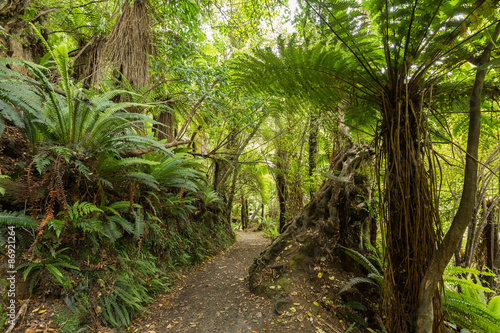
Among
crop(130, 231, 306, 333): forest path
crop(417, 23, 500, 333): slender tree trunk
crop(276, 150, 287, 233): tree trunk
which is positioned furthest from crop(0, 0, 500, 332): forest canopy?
crop(276, 150, 287, 233): tree trunk

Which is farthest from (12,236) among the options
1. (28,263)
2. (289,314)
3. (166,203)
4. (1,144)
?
(289,314)

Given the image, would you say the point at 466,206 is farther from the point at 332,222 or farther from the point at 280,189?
the point at 280,189

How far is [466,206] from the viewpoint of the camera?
48.4 inches

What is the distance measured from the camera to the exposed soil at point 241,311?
213cm

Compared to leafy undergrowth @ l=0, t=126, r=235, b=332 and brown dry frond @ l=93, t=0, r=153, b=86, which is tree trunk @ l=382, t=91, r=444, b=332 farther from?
brown dry frond @ l=93, t=0, r=153, b=86

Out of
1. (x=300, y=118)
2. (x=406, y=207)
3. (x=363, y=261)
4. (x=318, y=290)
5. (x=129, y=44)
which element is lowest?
(x=318, y=290)

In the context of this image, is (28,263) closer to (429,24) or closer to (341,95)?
(341,95)

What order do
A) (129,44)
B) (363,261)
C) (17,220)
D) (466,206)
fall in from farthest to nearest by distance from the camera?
(129,44)
(363,261)
(17,220)
(466,206)

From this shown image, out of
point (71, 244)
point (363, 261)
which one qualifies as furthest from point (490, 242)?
point (71, 244)

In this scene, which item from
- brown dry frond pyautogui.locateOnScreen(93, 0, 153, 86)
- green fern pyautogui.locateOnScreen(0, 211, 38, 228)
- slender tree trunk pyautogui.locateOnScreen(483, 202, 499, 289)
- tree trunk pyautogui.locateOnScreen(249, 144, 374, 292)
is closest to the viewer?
green fern pyautogui.locateOnScreen(0, 211, 38, 228)

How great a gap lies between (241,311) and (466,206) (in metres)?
2.29

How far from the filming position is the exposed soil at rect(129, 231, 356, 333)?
213 cm

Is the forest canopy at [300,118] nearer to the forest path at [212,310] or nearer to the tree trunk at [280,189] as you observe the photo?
the forest path at [212,310]

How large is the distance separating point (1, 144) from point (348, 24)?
3.43 metres
